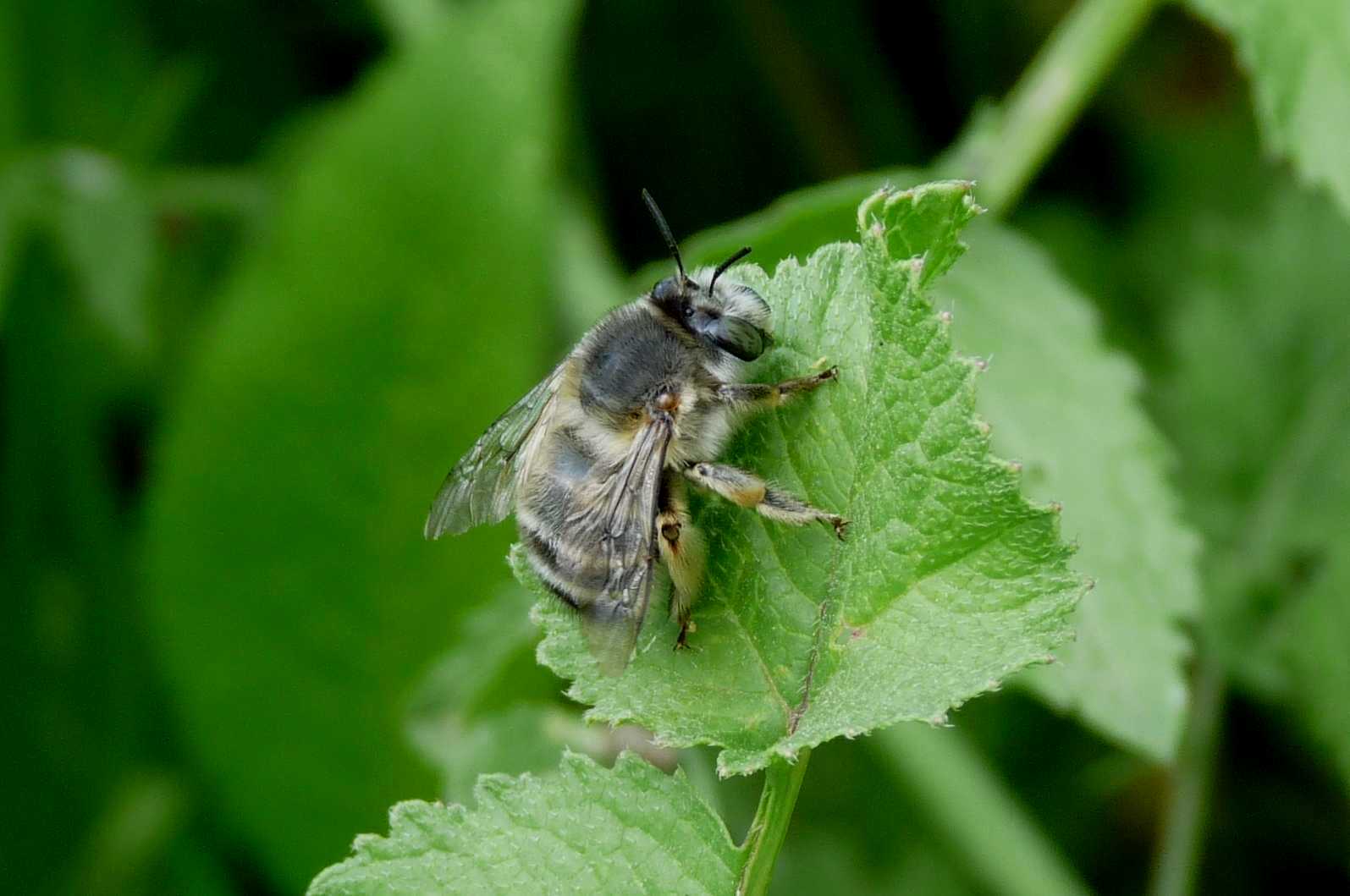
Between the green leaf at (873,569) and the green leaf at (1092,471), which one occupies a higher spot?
the green leaf at (873,569)

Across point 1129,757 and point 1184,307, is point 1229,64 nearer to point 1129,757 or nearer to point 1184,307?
point 1184,307

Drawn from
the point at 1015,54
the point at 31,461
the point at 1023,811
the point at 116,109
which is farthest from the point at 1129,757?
the point at 116,109

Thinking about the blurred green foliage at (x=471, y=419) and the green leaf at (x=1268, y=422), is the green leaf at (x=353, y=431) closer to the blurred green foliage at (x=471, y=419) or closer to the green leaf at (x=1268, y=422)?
the blurred green foliage at (x=471, y=419)

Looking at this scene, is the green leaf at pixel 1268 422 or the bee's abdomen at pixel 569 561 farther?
the green leaf at pixel 1268 422

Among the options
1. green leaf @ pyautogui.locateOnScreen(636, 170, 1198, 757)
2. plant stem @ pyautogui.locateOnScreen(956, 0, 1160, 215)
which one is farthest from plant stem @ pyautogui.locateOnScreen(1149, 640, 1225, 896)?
plant stem @ pyautogui.locateOnScreen(956, 0, 1160, 215)

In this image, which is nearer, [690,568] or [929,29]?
[690,568]

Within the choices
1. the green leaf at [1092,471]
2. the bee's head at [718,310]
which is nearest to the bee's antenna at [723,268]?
the bee's head at [718,310]

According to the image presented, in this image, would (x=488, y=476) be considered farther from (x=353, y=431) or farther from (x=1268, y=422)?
(x=1268, y=422)
